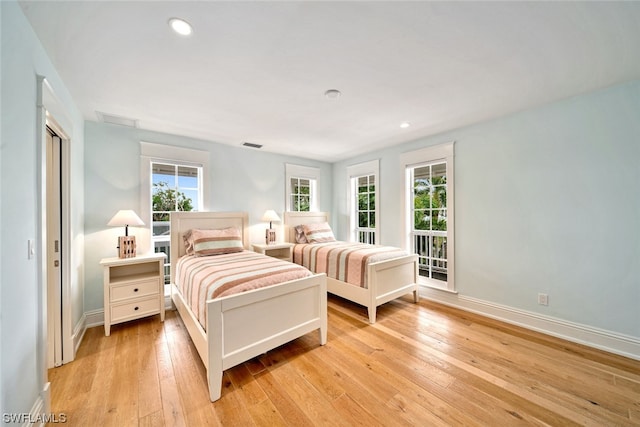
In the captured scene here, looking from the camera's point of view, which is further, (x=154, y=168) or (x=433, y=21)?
(x=154, y=168)

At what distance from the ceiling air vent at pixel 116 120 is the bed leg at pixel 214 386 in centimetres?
294

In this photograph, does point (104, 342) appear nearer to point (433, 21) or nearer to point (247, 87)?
point (247, 87)

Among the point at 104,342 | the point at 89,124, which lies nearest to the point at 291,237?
the point at 104,342

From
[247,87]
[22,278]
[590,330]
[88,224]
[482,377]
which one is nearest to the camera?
[22,278]

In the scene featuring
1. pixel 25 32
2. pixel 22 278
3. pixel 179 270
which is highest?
pixel 25 32

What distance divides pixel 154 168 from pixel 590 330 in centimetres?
533

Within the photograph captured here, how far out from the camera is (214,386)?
1.66 meters

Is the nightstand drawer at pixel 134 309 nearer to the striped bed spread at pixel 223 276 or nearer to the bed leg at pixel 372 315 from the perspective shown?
the striped bed spread at pixel 223 276

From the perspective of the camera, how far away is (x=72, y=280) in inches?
87.7

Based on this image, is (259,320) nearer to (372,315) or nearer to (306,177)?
(372,315)

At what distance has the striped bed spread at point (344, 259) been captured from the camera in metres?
2.99

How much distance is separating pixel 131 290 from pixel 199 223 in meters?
1.13

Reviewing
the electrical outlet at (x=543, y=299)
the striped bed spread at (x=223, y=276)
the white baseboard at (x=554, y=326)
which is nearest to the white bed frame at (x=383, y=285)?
the white baseboard at (x=554, y=326)

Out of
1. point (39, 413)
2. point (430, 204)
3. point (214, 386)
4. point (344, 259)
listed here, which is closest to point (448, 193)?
point (430, 204)
